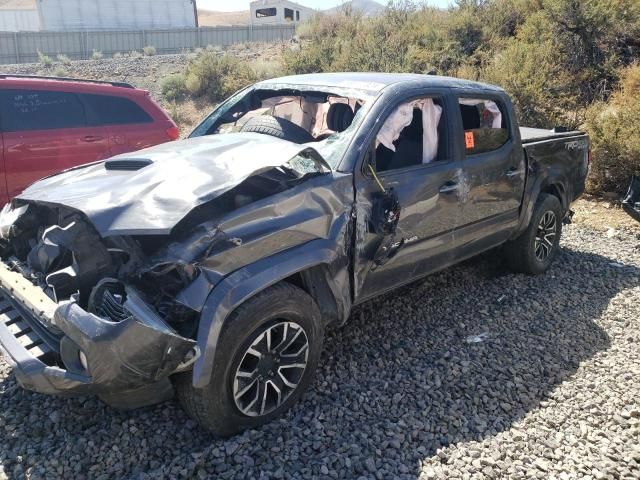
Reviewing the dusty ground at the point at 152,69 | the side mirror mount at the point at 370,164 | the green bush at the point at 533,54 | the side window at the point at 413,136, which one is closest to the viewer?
the side mirror mount at the point at 370,164

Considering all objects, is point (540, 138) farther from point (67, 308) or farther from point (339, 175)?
point (67, 308)

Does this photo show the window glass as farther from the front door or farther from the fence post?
the front door

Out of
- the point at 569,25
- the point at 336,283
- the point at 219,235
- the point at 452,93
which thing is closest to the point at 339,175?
the point at 336,283

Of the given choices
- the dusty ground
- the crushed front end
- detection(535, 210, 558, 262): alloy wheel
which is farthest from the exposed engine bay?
the dusty ground

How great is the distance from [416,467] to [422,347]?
1.28m

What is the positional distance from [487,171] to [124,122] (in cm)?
442

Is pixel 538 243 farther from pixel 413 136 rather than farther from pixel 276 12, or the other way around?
pixel 276 12

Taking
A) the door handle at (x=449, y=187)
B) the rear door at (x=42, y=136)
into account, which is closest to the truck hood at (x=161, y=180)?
the door handle at (x=449, y=187)

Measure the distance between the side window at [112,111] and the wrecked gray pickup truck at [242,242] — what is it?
9.04ft

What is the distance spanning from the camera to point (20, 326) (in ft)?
9.68

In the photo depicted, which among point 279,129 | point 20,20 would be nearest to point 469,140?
point 279,129

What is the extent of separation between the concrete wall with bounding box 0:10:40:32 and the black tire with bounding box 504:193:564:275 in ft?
157

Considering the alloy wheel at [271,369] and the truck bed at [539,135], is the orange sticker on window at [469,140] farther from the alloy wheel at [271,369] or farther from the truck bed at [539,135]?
the alloy wheel at [271,369]

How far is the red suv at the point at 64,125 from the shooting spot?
590cm
